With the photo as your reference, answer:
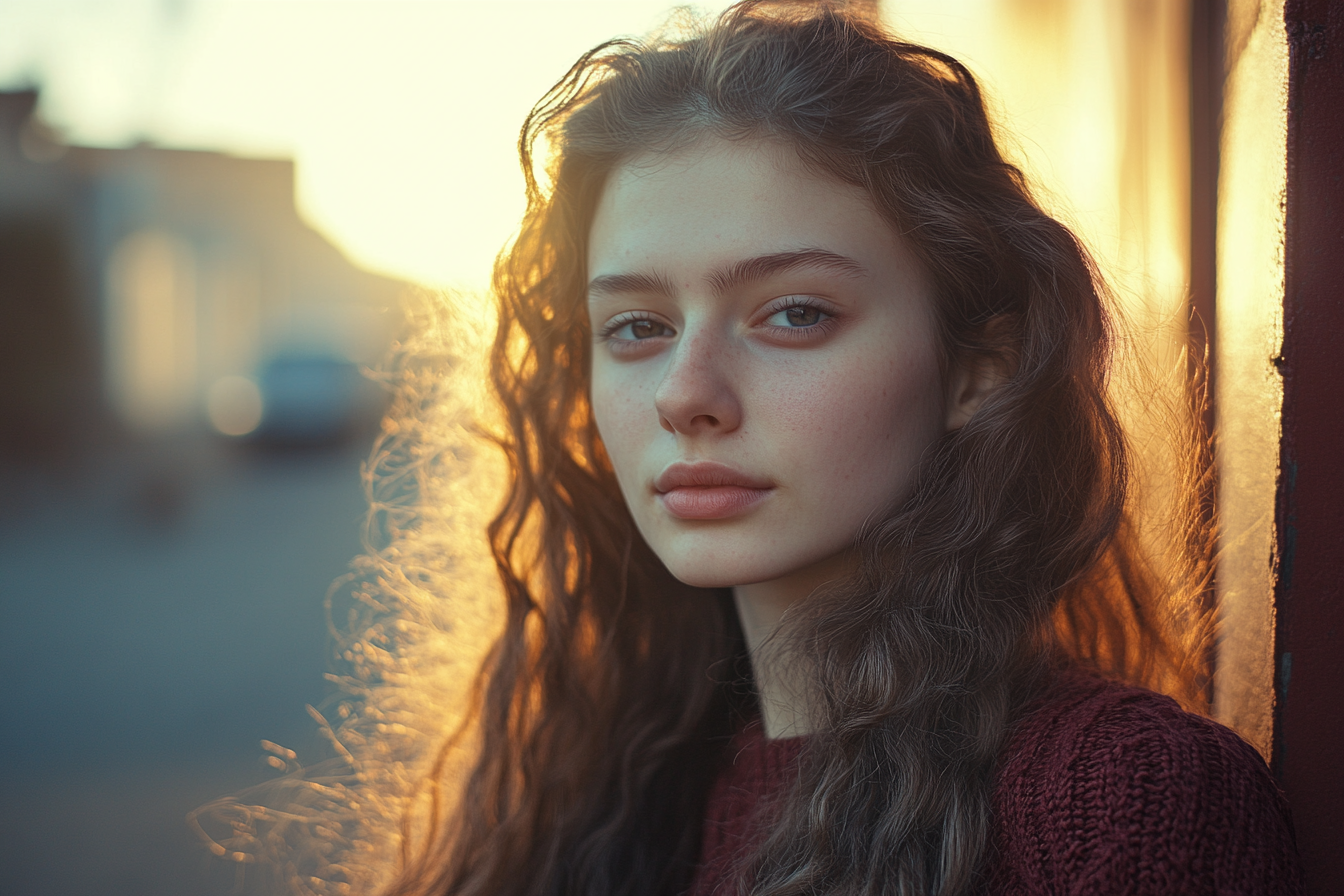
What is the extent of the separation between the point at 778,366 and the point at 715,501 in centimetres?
23

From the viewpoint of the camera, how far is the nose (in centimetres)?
148

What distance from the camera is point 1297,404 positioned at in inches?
55.7

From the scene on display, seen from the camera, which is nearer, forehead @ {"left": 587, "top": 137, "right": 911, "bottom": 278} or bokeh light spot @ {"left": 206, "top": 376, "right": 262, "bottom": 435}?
forehead @ {"left": 587, "top": 137, "right": 911, "bottom": 278}

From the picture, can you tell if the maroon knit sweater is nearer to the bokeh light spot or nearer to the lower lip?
the lower lip

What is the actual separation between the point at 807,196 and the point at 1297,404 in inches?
31.0

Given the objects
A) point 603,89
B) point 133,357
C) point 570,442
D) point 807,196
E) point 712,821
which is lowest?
point 712,821

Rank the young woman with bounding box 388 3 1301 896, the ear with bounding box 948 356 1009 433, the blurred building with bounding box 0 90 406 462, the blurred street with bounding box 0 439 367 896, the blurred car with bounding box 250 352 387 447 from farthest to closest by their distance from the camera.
Answer: the blurred car with bounding box 250 352 387 447 < the blurred building with bounding box 0 90 406 462 < the blurred street with bounding box 0 439 367 896 < the ear with bounding box 948 356 1009 433 < the young woman with bounding box 388 3 1301 896

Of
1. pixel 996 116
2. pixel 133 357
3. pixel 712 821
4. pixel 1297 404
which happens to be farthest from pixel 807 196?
pixel 133 357

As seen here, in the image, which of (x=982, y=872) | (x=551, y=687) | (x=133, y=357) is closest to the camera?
(x=982, y=872)

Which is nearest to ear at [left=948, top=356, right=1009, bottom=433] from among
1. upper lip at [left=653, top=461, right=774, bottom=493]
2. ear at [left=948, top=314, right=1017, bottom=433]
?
ear at [left=948, top=314, right=1017, bottom=433]

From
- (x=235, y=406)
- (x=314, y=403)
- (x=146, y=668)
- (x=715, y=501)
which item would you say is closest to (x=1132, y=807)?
(x=715, y=501)

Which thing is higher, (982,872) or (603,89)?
(603,89)

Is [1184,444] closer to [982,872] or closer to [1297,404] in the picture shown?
[1297,404]

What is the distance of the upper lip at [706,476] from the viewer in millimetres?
1506
